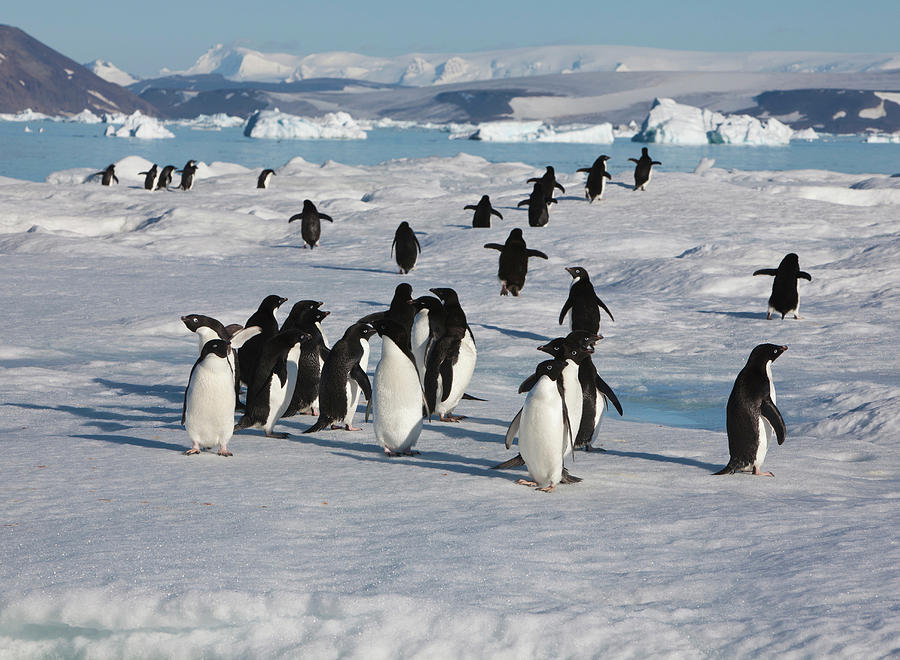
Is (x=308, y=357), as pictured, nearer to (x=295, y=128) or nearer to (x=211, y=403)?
(x=211, y=403)

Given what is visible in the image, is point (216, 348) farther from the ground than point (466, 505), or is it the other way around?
point (216, 348)

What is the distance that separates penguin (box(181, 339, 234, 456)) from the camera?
191 inches

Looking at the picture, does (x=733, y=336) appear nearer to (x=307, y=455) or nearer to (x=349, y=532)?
(x=307, y=455)

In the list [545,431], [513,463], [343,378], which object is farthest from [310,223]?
[545,431]

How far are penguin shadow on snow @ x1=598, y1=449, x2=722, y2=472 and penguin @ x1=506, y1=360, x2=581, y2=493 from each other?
0.77 m

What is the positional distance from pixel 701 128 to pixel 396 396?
2814 inches

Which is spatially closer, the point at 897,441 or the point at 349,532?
the point at 349,532

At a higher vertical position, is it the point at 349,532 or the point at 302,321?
the point at 302,321

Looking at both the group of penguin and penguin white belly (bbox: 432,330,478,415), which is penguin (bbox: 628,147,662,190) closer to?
the group of penguin

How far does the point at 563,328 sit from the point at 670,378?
1994 mm

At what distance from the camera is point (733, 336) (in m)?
9.22

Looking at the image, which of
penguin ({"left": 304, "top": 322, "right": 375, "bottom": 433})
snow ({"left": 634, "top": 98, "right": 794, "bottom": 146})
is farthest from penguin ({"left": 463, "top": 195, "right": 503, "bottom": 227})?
snow ({"left": 634, "top": 98, "right": 794, "bottom": 146})

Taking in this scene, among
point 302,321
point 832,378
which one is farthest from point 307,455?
Answer: point 832,378

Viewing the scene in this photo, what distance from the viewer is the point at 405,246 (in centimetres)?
1284
